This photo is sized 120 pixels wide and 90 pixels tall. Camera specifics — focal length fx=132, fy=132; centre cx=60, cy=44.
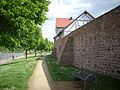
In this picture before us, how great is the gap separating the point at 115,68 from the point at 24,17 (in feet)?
17.1

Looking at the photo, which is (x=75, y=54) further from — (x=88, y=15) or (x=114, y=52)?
(x=88, y=15)

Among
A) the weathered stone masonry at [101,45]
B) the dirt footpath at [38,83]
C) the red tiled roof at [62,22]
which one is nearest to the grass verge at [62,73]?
the dirt footpath at [38,83]

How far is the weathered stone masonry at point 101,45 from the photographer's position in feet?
22.4

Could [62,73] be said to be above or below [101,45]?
below

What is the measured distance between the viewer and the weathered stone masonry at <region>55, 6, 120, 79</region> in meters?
6.82

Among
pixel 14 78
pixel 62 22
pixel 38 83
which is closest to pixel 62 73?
pixel 38 83

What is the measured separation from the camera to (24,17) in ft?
20.1

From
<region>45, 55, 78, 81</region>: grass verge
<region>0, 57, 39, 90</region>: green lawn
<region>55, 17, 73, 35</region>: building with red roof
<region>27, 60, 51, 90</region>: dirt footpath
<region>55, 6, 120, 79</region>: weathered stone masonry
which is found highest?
<region>55, 17, 73, 35</region>: building with red roof

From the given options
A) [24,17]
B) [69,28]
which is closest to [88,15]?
[69,28]

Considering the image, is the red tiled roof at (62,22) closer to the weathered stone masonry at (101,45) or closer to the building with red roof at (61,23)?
the building with red roof at (61,23)

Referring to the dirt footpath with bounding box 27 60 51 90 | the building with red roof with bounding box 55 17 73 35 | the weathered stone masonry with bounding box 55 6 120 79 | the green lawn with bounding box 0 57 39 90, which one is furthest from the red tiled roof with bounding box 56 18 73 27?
the dirt footpath with bounding box 27 60 51 90

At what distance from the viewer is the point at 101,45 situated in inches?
324

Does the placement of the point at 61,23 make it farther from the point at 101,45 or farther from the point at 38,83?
the point at 38,83

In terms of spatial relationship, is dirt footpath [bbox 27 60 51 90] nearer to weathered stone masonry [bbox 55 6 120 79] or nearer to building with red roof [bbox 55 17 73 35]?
Answer: weathered stone masonry [bbox 55 6 120 79]
